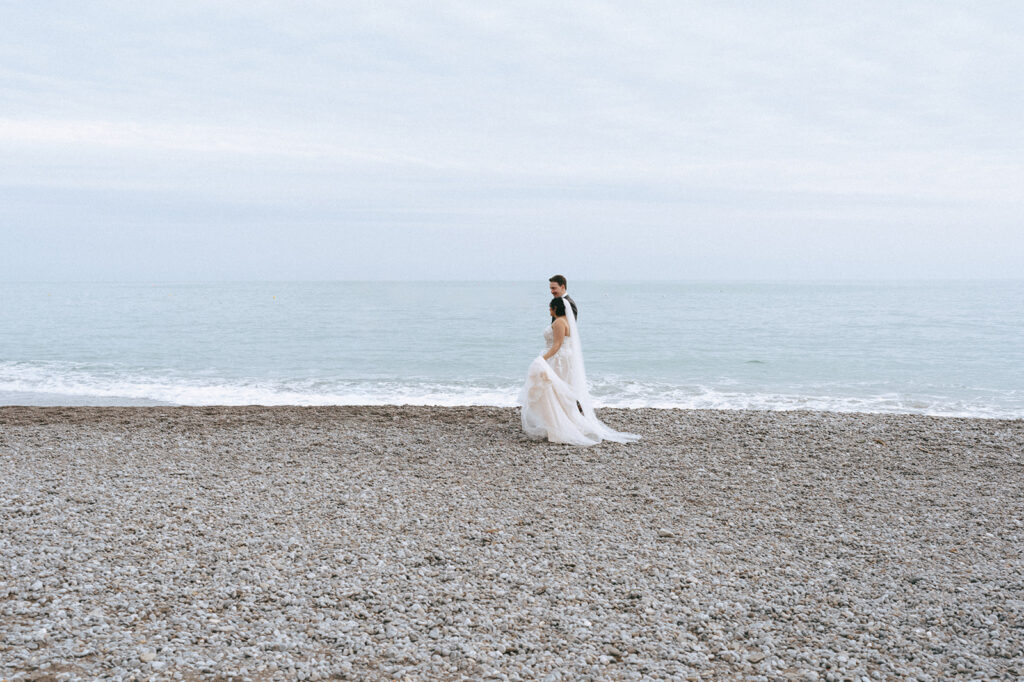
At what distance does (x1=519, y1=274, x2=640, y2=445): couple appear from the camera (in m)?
9.34

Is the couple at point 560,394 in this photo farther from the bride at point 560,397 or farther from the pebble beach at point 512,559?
the pebble beach at point 512,559

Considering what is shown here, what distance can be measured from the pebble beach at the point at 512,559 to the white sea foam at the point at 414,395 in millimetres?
5559

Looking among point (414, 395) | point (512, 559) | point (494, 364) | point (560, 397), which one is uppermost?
point (560, 397)

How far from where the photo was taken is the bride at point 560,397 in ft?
30.7

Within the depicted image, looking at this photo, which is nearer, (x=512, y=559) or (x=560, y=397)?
(x=512, y=559)

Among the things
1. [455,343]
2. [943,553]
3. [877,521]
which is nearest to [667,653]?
[943,553]

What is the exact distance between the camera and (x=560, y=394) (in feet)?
31.1

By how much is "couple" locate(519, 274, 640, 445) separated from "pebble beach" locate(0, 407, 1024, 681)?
33 cm

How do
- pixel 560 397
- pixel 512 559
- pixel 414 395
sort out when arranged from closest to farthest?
pixel 512 559, pixel 560 397, pixel 414 395

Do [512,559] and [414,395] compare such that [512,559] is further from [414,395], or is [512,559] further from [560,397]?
[414,395]

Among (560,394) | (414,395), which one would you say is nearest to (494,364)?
(414,395)

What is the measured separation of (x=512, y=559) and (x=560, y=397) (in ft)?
14.2

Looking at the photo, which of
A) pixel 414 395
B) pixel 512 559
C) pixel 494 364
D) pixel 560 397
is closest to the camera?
pixel 512 559

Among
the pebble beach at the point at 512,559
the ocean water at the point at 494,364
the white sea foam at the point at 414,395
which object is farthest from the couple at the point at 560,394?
the ocean water at the point at 494,364
